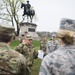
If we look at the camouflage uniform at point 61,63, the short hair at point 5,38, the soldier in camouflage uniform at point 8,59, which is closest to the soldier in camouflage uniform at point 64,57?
the camouflage uniform at point 61,63

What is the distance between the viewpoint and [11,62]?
12.8 ft

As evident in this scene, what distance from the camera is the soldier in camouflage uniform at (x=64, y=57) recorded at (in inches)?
147

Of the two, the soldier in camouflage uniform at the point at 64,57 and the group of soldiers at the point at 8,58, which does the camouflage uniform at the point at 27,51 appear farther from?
the soldier in camouflage uniform at the point at 64,57

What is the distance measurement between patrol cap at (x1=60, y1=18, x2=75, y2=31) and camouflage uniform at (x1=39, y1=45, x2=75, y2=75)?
215 mm

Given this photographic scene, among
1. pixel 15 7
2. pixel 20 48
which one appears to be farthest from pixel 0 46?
pixel 15 7

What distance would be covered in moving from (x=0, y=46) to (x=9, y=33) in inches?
8.1

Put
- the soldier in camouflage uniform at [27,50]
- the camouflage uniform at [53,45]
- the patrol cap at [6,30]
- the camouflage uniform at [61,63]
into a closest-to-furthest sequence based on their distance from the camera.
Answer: the camouflage uniform at [61,63] < the patrol cap at [6,30] < the soldier in camouflage uniform at [27,50] < the camouflage uniform at [53,45]

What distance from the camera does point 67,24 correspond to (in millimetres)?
3807

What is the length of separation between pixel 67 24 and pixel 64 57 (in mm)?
389

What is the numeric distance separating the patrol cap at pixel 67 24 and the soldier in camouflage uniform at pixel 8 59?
0.66 metres

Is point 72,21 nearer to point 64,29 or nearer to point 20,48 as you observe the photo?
point 64,29

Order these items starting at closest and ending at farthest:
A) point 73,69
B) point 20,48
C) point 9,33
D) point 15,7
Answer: point 73,69
point 9,33
point 20,48
point 15,7

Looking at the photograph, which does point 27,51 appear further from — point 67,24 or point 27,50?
point 67,24

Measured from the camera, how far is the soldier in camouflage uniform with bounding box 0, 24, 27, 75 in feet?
12.8
